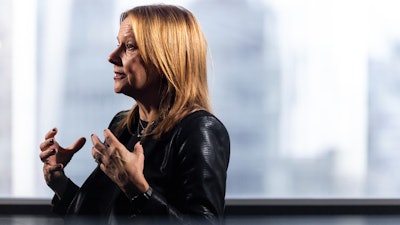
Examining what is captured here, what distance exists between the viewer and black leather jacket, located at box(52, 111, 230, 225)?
0.87 m

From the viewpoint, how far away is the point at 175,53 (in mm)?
945

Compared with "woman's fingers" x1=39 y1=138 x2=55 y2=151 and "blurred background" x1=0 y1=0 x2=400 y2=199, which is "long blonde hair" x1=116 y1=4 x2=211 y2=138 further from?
"blurred background" x1=0 y1=0 x2=400 y2=199

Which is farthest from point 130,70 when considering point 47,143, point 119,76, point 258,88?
point 258,88

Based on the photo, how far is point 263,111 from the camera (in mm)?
3691

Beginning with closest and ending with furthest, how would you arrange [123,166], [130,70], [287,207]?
[123,166]
[130,70]
[287,207]

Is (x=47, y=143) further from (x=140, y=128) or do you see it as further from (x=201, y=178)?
(x=201, y=178)

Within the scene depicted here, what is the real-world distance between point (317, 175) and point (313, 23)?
0.75 metres

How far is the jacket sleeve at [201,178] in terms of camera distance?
868mm

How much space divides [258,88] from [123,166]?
286 cm

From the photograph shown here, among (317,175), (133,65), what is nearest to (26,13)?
(317,175)

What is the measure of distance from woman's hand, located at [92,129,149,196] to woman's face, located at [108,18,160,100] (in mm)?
131

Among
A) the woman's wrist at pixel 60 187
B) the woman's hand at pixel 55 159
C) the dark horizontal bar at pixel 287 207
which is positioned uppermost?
the woman's hand at pixel 55 159

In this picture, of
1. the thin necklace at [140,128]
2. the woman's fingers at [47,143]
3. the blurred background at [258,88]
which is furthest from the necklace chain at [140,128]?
the blurred background at [258,88]

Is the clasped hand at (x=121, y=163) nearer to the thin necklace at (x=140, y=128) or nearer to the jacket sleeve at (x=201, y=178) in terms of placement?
the jacket sleeve at (x=201, y=178)
